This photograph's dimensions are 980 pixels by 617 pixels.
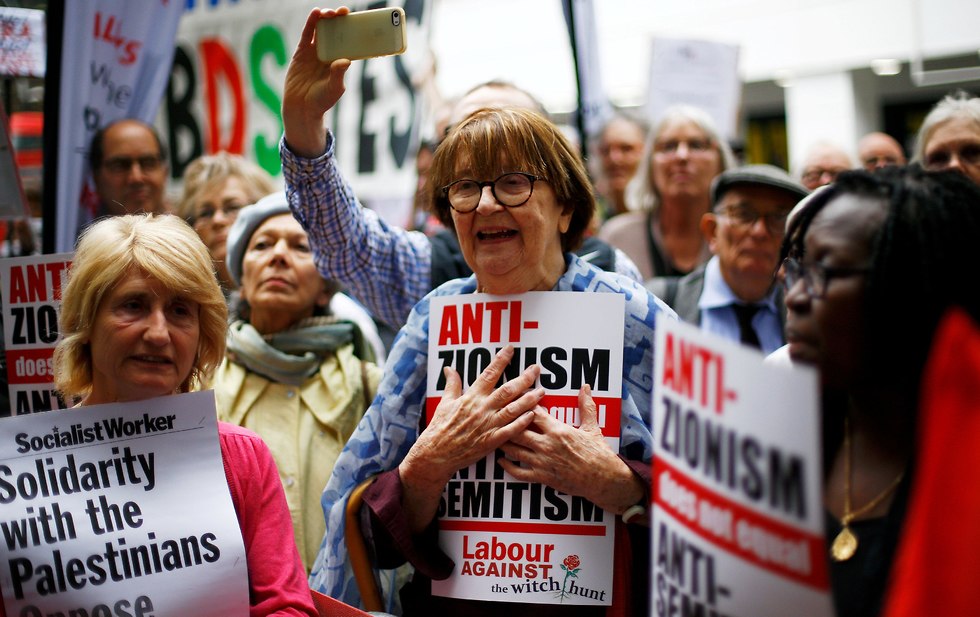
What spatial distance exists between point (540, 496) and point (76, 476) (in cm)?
102

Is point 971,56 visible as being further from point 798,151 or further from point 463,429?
point 463,429

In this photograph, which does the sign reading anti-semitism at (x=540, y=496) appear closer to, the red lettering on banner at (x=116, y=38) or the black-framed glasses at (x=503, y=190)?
the black-framed glasses at (x=503, y=190)

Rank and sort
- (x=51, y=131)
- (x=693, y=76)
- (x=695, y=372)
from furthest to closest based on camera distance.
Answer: (x=693, y=76) → (x=51, y=131) → (x=695, y=372)

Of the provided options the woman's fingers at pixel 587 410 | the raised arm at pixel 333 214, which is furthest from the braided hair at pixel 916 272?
the raised arm at pixel 333 214

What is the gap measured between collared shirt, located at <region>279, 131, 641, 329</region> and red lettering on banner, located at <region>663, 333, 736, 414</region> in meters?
1.35

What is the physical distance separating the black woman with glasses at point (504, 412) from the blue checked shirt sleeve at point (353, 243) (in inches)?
23.8

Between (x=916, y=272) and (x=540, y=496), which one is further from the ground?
(x=916, y=272)

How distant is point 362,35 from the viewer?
2.52 metres

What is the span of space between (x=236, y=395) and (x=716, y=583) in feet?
6.80

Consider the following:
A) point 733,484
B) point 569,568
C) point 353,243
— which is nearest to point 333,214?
point 353,243

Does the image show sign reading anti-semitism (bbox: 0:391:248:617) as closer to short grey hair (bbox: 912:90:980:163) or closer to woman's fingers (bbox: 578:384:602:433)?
woman's fingers (bbox: 578:384:602:433)

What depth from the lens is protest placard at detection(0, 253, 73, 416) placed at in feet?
9.02

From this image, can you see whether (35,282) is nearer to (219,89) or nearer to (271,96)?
(271,96)

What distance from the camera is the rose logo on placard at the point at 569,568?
89.9 inches
